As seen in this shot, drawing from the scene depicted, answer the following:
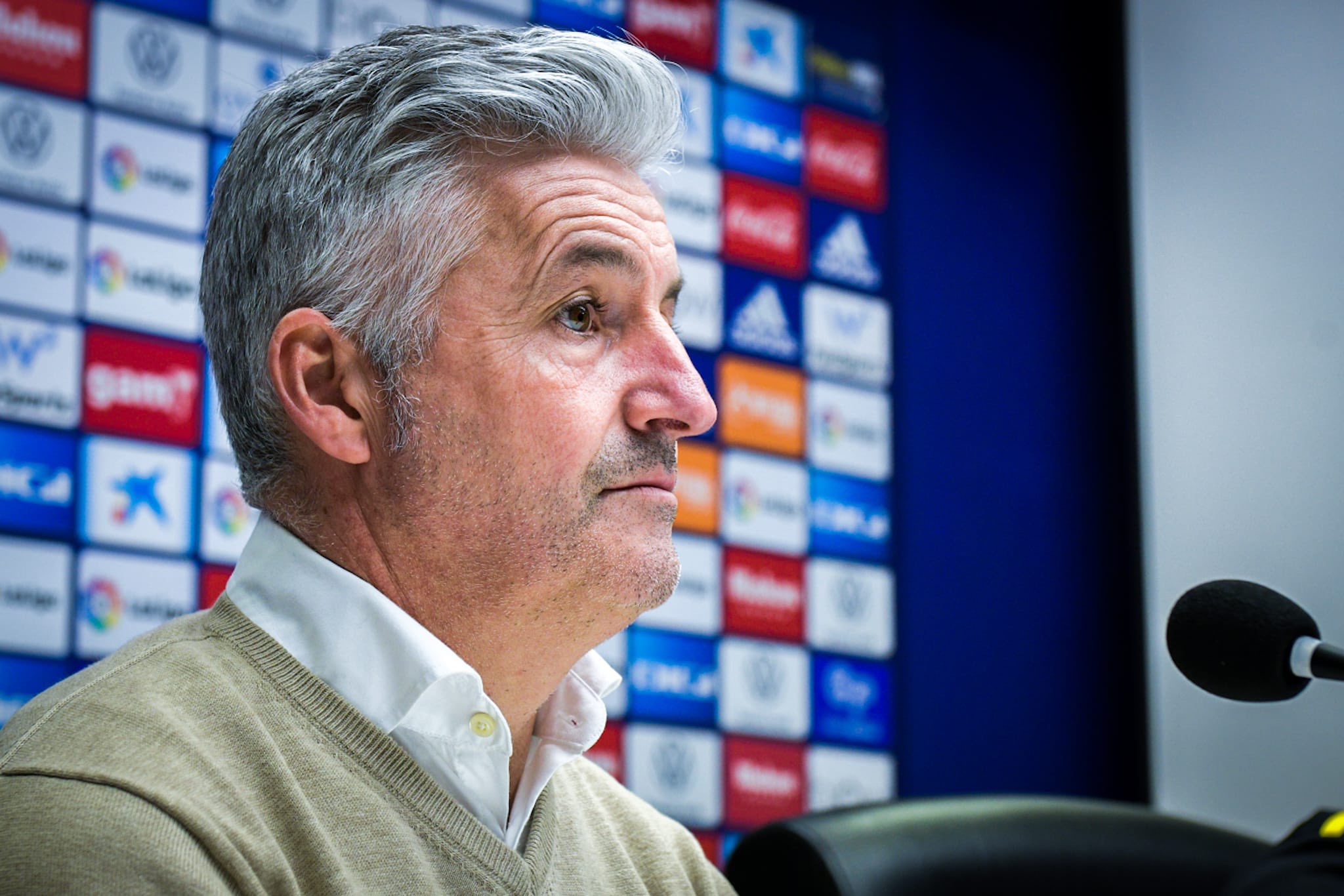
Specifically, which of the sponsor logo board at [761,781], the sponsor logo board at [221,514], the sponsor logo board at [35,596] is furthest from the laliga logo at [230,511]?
the sponsor logo board at [761,781]

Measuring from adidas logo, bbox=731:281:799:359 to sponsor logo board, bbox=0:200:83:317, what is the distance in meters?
1.29

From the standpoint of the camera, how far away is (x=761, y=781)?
9.52 feet

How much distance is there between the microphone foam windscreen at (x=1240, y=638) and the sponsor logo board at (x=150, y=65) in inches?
73.8

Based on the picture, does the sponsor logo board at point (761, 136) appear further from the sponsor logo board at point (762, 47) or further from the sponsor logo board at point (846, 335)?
the sponsor logo board at point (846, 335)

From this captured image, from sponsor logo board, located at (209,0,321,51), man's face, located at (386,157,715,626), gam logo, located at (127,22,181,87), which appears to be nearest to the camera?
man's face, located at (386,157,715,626)

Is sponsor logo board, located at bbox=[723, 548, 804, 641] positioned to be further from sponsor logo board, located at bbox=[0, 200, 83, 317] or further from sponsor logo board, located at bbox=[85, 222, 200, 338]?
sponsor logo board, located at bbox=[0, 200, 83, 317]

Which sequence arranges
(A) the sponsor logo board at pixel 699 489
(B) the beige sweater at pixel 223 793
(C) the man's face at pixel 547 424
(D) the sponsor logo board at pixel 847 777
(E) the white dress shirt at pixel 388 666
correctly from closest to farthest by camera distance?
1. (B) the beige sweater at pixel 223 793
2. (E) the white dress shirt at pixel 388 666
3. (C) the man's face at pixel 547 424
4. (A) the sponsor logo board at pixel 699 489
5. (D) the sponsor logo board at pixel 847 777

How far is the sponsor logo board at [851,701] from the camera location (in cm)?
301

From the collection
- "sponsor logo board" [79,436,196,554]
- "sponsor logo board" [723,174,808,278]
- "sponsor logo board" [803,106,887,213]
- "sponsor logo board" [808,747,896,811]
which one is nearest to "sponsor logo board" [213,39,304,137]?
"sponsor logo board" [79,436,196,554]

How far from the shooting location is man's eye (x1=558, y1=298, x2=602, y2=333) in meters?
1.36

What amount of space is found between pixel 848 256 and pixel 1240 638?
2.30m

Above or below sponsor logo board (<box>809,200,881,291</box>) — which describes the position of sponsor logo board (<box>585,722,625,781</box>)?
below

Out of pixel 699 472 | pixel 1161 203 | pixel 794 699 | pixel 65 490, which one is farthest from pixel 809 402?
pixel 65 490

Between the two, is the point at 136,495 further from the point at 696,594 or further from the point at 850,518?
the point at 850,518
